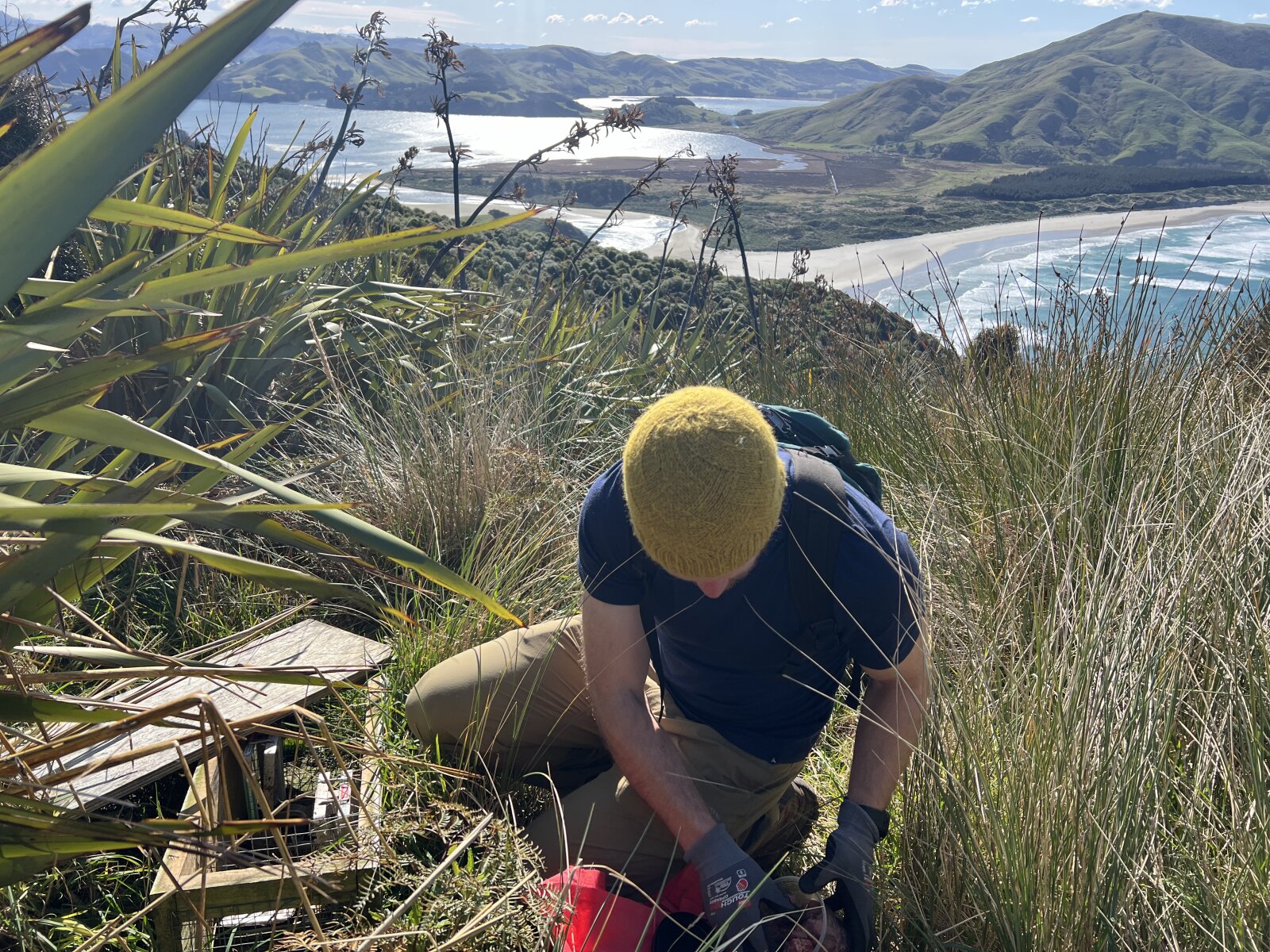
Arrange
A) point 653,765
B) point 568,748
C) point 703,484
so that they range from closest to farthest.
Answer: point 703,484, point 653,765, point 568,748

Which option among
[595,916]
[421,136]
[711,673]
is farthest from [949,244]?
[595,916]

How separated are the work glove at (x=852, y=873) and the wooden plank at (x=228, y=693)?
999 millimetres

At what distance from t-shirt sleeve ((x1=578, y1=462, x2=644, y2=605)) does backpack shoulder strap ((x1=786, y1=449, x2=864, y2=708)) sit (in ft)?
1.15

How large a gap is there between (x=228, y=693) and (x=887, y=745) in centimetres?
156

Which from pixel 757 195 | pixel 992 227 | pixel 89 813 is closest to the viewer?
pixel 89 813

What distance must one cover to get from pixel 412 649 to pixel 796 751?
1.11m

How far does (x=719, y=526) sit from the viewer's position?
1688mm

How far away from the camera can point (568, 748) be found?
2529 millimetres

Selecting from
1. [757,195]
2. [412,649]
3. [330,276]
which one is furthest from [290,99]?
[412,649]

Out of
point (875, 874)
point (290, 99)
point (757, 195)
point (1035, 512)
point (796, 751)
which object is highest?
point (290, 99)

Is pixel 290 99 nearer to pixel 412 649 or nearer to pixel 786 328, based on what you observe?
pixel 786 328

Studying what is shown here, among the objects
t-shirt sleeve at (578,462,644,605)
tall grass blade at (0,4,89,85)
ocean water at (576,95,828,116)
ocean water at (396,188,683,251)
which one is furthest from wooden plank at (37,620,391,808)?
ocean water at (576,95,828,116)

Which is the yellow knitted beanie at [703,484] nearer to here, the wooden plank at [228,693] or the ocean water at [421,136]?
the wooden plank at [228,693]

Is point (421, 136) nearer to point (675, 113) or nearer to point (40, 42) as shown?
point (40, 42)
